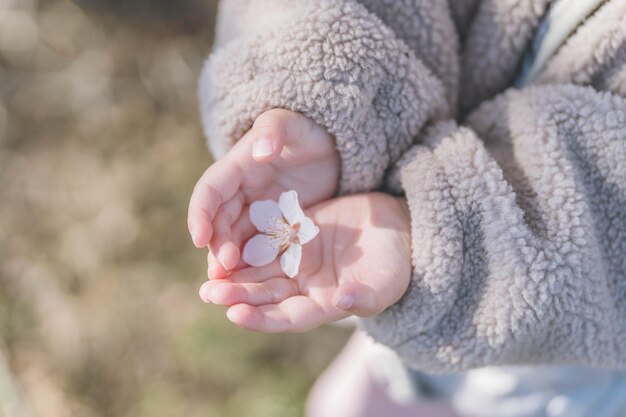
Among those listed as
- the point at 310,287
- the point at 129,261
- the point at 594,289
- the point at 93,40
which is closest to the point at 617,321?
the point at 594,289

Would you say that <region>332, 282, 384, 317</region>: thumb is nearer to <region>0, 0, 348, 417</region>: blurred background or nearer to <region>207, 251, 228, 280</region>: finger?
<region>207, 251, 228, 280</region>: finger

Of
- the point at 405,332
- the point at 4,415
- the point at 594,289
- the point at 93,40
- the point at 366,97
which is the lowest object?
the point at 4,415

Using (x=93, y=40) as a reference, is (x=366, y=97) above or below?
above

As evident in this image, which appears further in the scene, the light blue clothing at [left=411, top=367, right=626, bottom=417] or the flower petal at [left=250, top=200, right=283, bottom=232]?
the light blue clothing at [left=411, top=367, right=626, bottom=417]

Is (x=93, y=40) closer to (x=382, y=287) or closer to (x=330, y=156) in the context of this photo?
(x=330, y=156)

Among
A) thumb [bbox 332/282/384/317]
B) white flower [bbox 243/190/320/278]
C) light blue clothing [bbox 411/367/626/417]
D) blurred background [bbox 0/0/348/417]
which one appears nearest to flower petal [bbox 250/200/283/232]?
white flower [bbox 243/190/320/278]

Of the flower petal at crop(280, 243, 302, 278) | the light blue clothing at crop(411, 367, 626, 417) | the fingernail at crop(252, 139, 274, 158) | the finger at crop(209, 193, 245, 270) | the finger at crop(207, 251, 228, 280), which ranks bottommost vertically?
the light blue clothing at crop(411, 367, 626, 417)

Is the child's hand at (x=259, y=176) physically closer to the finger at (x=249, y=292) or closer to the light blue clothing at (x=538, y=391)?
the finger at (x=249, y=292)
